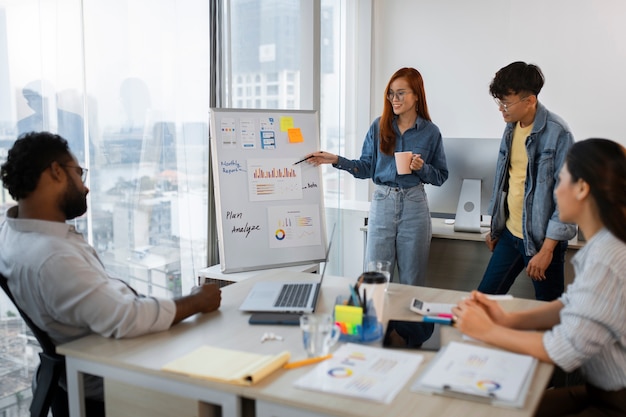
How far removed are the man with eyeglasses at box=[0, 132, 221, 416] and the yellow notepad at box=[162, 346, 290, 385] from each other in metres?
0.24

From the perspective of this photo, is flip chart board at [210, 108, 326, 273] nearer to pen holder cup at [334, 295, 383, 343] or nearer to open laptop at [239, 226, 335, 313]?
open laptop at [239, 226, 335, 313]

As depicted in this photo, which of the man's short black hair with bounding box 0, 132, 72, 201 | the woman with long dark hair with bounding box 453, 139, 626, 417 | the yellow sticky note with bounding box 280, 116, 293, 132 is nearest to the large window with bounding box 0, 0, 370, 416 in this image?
the yellow sticky note with bounding box 280, 116, 293, 132

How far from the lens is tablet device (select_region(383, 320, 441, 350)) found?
5.53 ft

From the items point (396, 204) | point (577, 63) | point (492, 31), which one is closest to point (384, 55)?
point (492, 31)

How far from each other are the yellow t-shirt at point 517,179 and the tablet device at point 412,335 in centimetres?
118

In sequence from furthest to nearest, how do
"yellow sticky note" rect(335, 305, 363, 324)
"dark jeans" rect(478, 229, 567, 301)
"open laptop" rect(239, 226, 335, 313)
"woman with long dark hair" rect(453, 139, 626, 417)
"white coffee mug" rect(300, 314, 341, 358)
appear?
1. "dark jeans" rect(478, 229, 567, 301)
2. "open laptop" rect(239, 226, 335, 313)
3. "yellow sticky note" rect(335, 305, 363, 324)
4. "white coffee mug" rect(300, 314, 341, 358)
5. "woman with long dark hair" rect(453, 139, 626, 417)

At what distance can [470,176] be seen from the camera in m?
3.42

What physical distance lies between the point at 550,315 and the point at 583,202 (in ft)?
1.28

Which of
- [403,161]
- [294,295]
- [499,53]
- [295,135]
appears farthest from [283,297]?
[499,53]

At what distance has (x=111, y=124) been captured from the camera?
2.79m

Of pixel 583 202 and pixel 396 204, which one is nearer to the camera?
pixel 583 202

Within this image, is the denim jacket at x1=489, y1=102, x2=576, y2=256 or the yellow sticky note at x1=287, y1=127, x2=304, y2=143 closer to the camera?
the denim jacket at x1=489, y1=102, x2=576, y2=256

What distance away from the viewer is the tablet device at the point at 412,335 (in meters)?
1.68

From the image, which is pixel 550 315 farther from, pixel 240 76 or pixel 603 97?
pixel 603 97
